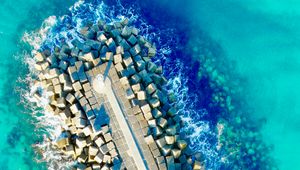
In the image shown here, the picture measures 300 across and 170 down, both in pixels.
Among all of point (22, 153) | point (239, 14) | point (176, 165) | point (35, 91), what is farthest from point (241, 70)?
point (22, 153)

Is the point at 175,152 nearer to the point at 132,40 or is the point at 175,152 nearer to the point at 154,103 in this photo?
the point at 154,103

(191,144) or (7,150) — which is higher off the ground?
(7,150)

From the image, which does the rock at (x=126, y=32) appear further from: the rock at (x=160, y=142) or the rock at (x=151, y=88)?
the rock at (x=160, y=142)

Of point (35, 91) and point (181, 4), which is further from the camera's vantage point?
point (181, 4)

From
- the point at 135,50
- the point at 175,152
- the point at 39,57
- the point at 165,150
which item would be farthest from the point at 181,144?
the point at 39,57

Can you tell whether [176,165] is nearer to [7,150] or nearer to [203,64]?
[203,64]

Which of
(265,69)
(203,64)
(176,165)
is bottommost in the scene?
(176,165)
